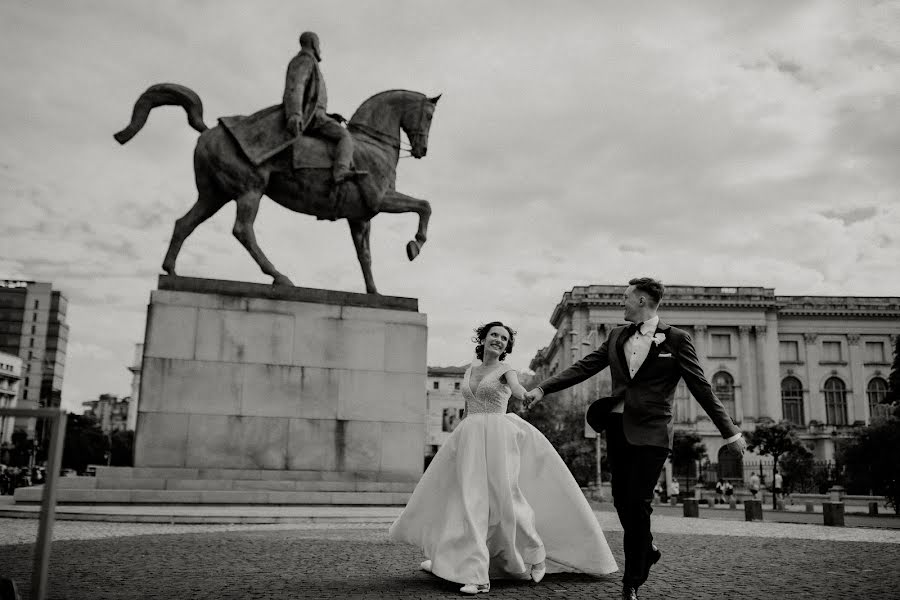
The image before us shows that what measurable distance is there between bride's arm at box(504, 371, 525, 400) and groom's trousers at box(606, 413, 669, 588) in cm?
98

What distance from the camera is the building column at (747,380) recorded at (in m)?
Result: 80.1

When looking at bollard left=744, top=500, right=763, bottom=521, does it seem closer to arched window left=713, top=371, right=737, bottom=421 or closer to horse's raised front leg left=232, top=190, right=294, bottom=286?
horse's raised front leg left=232, top=190, right=294, bottom=286

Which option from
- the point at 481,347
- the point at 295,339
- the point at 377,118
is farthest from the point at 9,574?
the point at 377,118

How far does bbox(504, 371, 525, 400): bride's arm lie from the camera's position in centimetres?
660

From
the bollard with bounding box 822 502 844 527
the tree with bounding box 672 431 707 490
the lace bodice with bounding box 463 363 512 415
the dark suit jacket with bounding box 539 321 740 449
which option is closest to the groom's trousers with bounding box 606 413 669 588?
the dark suit jacket with bounding box 539 321 740 449

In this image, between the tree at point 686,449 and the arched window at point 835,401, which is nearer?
the tree at point 686,449

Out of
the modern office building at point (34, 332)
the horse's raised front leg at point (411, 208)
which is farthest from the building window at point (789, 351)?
the modern office building at point (34, 332)

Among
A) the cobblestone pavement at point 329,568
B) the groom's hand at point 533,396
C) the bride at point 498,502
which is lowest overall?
the cobblestone pavement at point 329,568

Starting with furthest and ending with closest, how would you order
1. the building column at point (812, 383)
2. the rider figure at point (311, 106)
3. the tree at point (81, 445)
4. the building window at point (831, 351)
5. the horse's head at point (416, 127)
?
the building window at point (831, 351) → the building column at point (812, 383) → the tree at point (81, 445) → the horse's head at point (416, 127) → the rider figure at point (311, 106)

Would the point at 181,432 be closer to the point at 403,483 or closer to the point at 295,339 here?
the point at 295,339

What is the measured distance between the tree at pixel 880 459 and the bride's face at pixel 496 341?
25.7 metres

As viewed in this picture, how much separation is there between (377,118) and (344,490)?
6.78m

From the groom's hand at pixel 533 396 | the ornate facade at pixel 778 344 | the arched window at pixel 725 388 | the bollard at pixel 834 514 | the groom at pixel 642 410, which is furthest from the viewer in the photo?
the ornate facade at pixel 778 344

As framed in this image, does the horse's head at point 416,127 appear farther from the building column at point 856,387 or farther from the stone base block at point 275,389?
the building column at point 856,387
